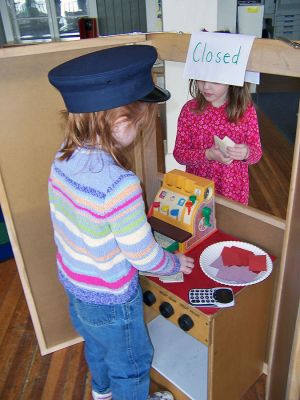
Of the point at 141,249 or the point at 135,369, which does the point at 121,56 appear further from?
the point at 135,369

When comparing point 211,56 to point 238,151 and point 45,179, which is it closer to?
point 238,151

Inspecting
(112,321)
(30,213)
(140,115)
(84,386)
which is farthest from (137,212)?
(84,386)

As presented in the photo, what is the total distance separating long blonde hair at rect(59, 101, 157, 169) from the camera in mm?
829

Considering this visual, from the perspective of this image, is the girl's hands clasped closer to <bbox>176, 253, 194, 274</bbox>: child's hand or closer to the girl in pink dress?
the girl in pink dress

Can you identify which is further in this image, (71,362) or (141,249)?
(71,362)

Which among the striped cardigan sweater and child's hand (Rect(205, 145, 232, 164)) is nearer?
the striped cardigan sweater

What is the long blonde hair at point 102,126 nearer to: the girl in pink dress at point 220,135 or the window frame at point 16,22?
the girl in pink dress at point 220,135

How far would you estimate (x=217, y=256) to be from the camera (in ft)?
3.99

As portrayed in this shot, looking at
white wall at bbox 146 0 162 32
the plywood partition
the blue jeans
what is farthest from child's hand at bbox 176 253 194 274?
white wall at bbox 146 0 162 32

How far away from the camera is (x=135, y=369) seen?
1.12 metres

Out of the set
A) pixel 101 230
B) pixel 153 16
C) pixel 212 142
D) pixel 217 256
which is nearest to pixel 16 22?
pixel 153 16

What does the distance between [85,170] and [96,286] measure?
0.32 meters

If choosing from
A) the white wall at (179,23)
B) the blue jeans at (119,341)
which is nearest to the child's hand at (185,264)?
the blue jeans at (119,341)

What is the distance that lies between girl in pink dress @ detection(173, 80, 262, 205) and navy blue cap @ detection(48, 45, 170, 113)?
487 millimetres
